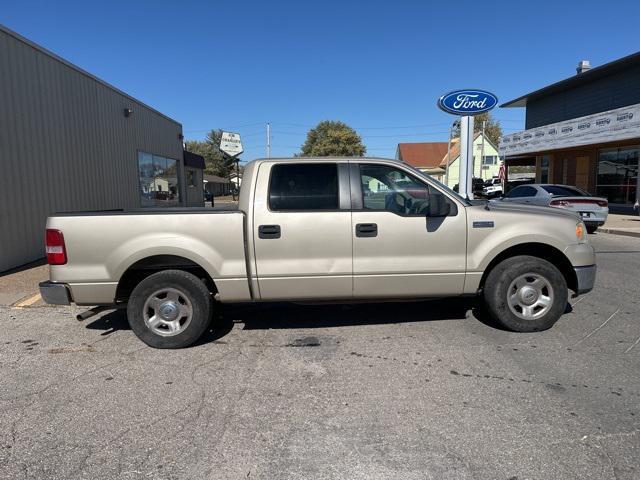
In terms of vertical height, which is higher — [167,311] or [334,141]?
[334,141]

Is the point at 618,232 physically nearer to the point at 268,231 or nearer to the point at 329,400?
the point at 268,231

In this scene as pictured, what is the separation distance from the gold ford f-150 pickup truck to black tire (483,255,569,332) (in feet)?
0.04

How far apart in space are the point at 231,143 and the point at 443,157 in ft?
180

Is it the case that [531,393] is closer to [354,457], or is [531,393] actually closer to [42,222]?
[354,457]

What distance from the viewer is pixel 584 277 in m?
5.02

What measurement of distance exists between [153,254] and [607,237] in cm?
1316

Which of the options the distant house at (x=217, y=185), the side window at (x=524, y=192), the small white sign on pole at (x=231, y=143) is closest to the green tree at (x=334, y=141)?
the distant house at (x=217, y=185)

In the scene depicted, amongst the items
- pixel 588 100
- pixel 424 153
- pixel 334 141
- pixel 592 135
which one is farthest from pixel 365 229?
pixel 424 153

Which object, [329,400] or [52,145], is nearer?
[329,400]

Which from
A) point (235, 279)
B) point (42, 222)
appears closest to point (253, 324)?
point (235, 279)

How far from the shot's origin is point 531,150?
85.5ft

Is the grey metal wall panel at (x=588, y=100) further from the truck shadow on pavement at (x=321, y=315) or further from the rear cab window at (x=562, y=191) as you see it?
the truck shadow on pavement at (x=321, y=315)

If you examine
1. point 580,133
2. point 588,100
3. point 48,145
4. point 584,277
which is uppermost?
point 588,100

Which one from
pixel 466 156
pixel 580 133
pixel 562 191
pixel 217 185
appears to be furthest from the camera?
pixel 217 185
